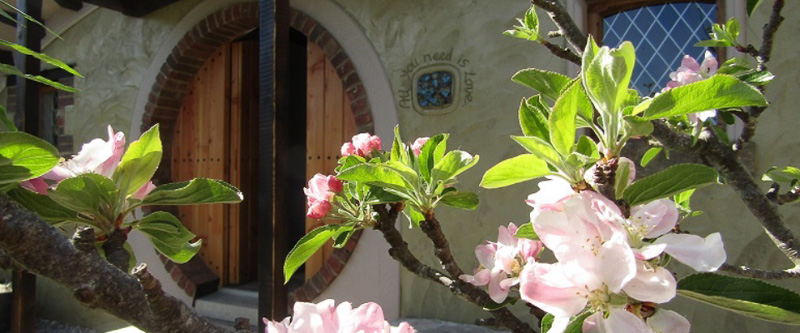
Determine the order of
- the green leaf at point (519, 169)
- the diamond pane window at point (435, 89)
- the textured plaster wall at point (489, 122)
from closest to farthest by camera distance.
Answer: the green leaf at point (519, 169), the textured plaster wall at point (489, 122), the diamond pane window at point (435, 89)

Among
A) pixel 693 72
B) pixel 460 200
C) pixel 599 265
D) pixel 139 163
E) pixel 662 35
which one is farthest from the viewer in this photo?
pixel 662 35

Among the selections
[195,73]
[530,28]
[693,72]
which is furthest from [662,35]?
[195,73]

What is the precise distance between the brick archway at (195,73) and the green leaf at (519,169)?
3058 mm

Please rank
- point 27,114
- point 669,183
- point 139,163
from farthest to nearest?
point 27,114 < point 139,163 < point 669,183

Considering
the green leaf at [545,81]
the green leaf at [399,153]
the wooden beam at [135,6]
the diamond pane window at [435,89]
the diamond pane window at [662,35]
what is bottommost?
the green leaf at [399,153]

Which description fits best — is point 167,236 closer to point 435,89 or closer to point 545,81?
point 545,81

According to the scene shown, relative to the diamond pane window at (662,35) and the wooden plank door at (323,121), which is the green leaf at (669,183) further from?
the wooden plank door at (323,121)

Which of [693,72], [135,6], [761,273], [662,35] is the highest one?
[135,6]

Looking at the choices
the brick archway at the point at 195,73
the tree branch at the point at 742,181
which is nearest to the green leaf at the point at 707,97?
the tree branch at the point at 742,181

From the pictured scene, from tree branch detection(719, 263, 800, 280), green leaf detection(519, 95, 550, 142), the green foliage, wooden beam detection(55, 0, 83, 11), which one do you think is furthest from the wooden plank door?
green leaf detection(519, 95, 550, 142)

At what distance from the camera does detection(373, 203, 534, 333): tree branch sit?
83cm

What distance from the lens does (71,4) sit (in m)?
5.02

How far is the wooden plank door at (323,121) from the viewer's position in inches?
156

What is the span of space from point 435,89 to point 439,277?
8.46 ft
